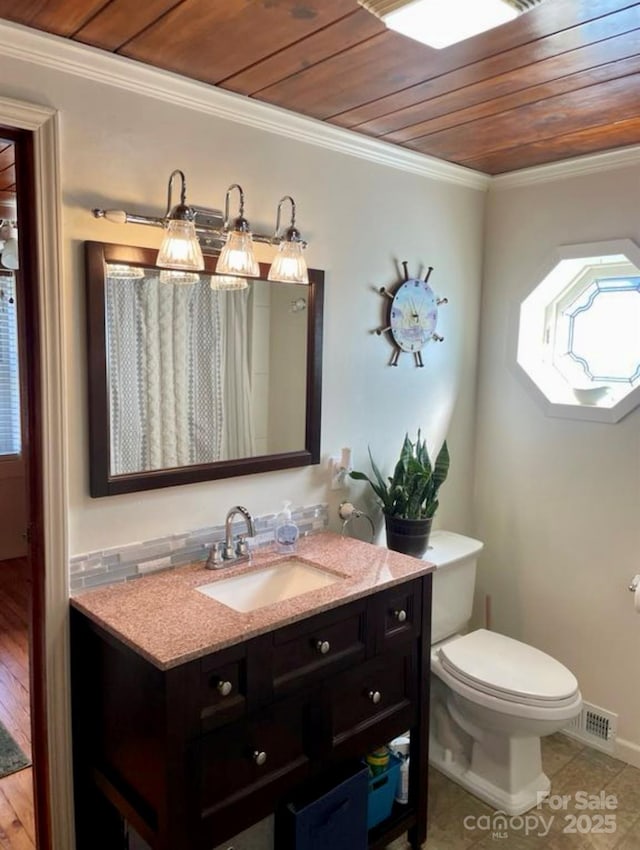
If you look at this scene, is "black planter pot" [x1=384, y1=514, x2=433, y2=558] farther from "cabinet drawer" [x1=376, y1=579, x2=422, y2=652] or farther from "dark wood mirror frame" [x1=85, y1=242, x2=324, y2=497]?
"dark wood mirror frame" [x1=85, y1=242, x2=324, y2=497]

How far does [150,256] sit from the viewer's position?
1808 millimetres

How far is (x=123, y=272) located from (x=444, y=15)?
3.32ft

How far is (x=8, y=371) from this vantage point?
437 centimetres

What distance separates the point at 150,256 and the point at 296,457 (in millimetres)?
827

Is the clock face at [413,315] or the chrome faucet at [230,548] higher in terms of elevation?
the clock face at [413,315]

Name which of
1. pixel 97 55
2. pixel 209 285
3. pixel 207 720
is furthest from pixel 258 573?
pixel 97 55

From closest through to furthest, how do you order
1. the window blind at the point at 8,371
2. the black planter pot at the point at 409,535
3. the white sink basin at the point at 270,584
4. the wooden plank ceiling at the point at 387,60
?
the wooden plank ceiling at the point at 387,60 < the white sink basin at the point at 270,584 < the black planter pot at the point at 409,535 < the window blind at the point at 8,371

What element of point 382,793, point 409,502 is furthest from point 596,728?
point 409,502

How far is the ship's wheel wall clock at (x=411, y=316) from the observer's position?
8.20 feet

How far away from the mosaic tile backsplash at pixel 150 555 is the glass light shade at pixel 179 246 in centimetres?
80

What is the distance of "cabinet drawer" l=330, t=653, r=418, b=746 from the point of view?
5.91 ft

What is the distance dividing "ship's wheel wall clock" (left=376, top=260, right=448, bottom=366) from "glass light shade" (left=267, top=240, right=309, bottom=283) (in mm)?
556

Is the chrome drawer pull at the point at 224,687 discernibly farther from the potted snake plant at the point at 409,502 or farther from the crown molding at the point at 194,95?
the crown molding at the point at 194,95

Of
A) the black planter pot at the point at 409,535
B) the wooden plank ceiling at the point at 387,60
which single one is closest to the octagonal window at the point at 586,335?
the wooden plank ceiling at the point at 387,60
